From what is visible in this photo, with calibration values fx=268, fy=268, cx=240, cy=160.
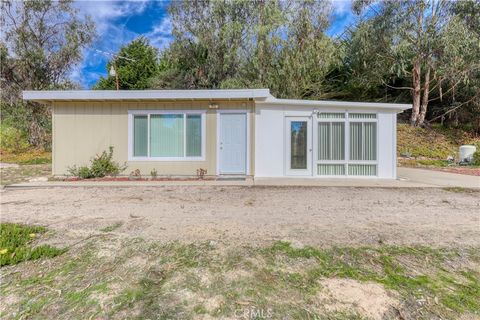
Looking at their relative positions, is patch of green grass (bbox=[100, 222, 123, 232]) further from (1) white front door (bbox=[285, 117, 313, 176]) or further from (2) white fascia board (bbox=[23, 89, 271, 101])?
(1) white front door (bbox=[285, 117, 313, 176])

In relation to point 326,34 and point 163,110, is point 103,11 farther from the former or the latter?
point 326,34

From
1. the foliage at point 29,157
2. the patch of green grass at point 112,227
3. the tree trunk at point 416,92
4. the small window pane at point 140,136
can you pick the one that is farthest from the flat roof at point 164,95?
the tree trunk at point 416,92

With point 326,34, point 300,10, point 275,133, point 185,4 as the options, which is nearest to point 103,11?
point 185,4

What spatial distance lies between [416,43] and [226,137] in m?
14.2

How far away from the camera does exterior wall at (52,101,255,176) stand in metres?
8.50

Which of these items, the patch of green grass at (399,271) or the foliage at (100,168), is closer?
the patch of green grass at (399,271)

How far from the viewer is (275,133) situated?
8.43m

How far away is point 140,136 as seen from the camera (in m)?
8.62

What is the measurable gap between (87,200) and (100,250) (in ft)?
9.99

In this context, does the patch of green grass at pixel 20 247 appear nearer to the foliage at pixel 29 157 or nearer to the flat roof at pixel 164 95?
the flat roof at pixel 164 95

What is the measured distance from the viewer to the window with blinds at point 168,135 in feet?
28.1

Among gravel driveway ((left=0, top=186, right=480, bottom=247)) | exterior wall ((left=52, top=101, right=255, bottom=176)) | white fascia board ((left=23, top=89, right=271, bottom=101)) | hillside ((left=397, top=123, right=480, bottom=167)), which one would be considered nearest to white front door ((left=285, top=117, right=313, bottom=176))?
exterior wall ((left=52, top=101, right=255, bottom=176))

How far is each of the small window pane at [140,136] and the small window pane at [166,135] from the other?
19 cm

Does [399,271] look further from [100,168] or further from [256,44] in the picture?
[256,44]
